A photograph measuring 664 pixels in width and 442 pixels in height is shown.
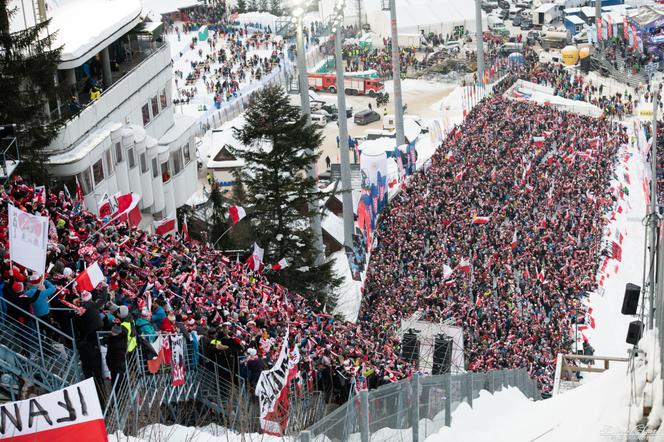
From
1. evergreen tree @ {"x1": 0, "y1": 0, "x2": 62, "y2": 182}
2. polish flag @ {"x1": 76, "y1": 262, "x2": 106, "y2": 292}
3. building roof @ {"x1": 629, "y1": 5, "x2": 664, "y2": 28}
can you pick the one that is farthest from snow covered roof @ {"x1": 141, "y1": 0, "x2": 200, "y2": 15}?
polish flag @ {"x1": 76, "y1": 262, "x2": 106, "y2": 292}

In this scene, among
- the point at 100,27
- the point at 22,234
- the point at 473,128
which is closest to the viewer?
the point at 22,234

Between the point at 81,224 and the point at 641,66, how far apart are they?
65.3 m

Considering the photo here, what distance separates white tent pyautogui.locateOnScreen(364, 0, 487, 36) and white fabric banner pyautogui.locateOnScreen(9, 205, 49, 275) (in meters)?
80.7

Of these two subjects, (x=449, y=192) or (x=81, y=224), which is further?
(x=449, y=192)

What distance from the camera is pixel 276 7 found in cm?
10106

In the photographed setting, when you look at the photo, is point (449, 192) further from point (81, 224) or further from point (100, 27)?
point (81, 224)

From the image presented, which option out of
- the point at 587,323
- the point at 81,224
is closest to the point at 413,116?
the point at 587,323

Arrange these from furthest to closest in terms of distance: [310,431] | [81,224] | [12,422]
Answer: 1. [81,224]
2. [12,422]
3. [310,431]

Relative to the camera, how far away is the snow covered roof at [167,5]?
317ft

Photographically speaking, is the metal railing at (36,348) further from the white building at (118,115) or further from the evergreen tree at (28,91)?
the white building at (118,115)

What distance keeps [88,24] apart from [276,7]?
6731 cm

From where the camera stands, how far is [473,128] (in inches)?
2397

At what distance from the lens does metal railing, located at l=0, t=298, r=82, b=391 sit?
51.3ft

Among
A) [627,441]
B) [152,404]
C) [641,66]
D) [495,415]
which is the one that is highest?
[627,441]
